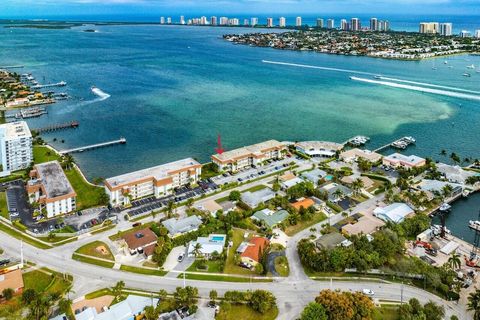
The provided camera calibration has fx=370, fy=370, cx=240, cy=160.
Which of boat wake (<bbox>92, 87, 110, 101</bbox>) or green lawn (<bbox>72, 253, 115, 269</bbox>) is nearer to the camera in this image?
green lawn (<bbox>72, 253, 115, 269</bbox>)

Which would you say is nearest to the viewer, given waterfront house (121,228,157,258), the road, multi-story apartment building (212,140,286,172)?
the road

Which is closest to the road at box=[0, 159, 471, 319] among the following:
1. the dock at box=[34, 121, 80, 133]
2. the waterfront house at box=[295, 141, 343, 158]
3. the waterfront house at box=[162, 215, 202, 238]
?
the waterfront house at box=[162, 215, 202, 238]

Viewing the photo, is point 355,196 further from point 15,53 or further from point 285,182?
point 15,53

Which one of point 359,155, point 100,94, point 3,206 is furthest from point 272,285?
point 100,94

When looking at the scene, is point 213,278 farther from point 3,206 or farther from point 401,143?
point 401,143

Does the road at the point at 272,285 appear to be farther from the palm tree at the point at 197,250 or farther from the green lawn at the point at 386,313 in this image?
the palm tree at the point at 197,250

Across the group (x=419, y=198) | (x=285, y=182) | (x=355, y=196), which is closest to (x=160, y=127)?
(x=285, y=182)

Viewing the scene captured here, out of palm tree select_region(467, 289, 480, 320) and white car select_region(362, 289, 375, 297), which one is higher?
palm tree select_region(467, 289, 480, 320)

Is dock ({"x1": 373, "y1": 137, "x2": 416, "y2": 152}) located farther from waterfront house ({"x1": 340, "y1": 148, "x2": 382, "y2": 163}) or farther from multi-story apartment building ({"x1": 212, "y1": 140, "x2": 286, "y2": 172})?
multi-story apartment building ({"x1": 212, "y1": 140, "x2": 286, "y2": 172})
